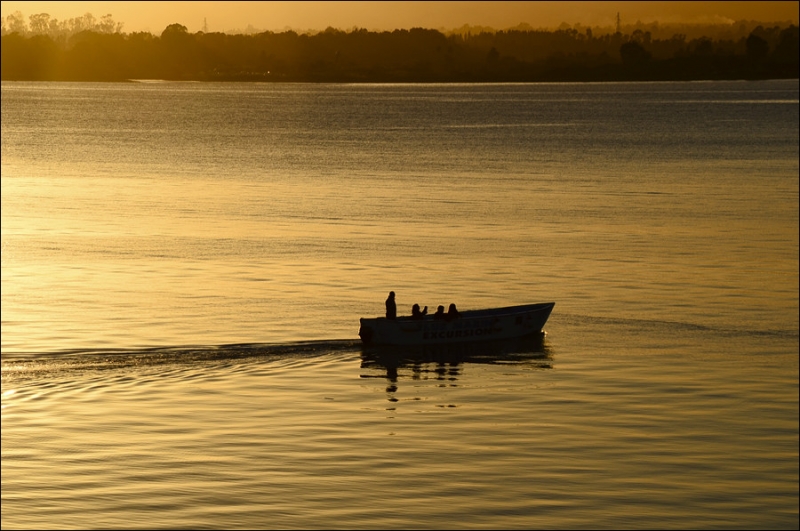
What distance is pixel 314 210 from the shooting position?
303 feet

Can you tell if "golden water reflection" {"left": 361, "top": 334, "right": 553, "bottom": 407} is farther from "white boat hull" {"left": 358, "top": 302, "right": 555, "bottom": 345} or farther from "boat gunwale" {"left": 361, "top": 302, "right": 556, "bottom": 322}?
"boat gunwale" {"left": 361, "top": 302, "right": 556, "bottom": 322}

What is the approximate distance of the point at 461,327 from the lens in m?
48.7

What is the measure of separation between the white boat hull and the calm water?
2.51 feet

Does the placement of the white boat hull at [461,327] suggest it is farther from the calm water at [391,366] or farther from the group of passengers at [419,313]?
the calm water at [391,366]

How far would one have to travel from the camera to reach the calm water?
28922 millimetres

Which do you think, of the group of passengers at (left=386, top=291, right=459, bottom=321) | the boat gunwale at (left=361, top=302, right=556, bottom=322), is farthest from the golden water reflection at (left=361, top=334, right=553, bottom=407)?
the group of passengers at (left=386, top=291, right=459, bottom=321)

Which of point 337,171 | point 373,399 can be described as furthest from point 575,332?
point 337,171

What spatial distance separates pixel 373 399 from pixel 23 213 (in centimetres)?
5947

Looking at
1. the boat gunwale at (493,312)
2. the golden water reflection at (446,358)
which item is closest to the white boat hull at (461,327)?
the boat gunwale at (493,312)

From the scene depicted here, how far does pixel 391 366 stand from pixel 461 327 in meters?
4.66

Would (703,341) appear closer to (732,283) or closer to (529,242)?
(732,283)

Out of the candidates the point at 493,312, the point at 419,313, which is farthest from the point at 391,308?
the point at 493,312

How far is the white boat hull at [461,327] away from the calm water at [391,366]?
2.51 ft

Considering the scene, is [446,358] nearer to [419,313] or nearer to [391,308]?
[419,313]
